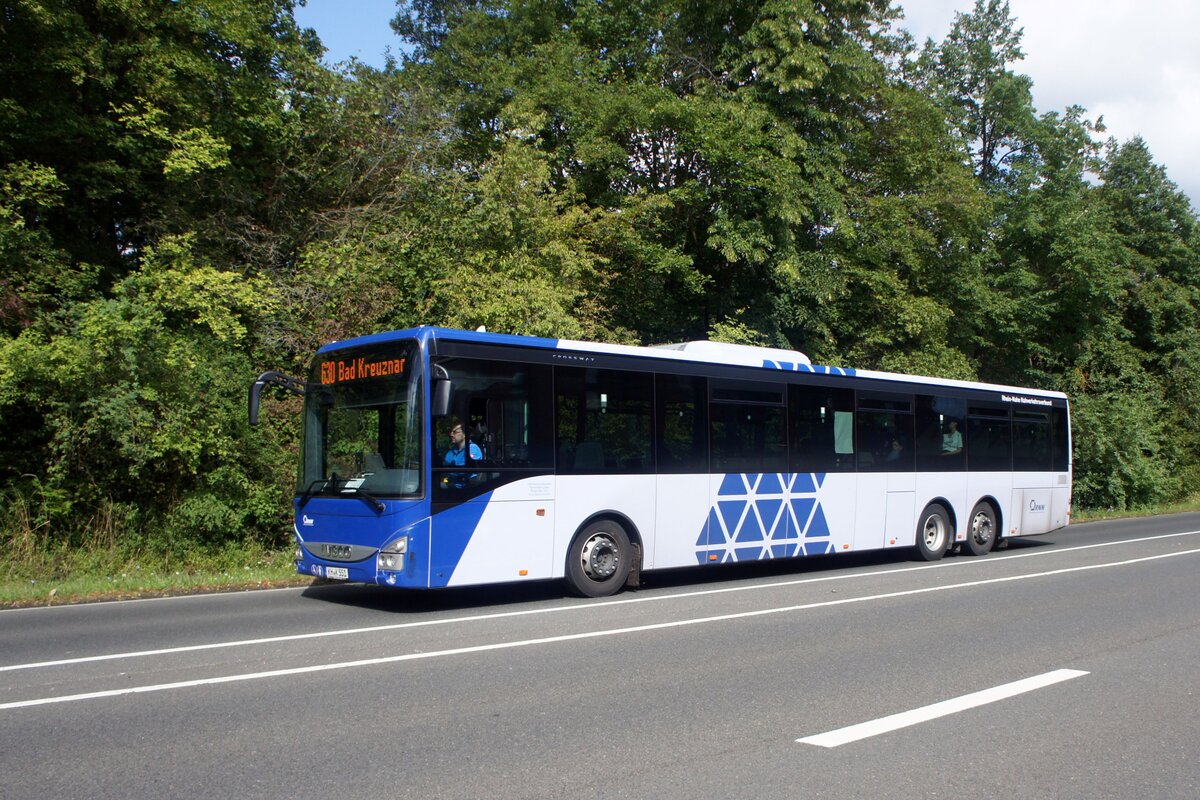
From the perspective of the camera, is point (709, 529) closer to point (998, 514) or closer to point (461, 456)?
point (461, 456)

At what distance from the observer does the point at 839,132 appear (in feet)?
91.1

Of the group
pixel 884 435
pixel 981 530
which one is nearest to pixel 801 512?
pixel 884 435

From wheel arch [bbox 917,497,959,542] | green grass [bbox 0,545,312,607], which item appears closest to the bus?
wheel arch [bbox 917,497,959,542]

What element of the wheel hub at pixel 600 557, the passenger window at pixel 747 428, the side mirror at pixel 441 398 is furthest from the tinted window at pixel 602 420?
the side mirror at pixel 441 398

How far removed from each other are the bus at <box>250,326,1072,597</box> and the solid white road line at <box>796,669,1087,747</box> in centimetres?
537

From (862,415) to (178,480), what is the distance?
430 inches

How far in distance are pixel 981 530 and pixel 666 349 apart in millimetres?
8411

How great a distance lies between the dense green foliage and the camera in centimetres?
1577

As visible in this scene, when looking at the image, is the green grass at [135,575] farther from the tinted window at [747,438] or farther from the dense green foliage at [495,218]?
the tinted window at [747,438]

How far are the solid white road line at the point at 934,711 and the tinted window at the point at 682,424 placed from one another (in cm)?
599

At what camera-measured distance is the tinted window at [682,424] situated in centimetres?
1320

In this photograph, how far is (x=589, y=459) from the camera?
40.4 feet

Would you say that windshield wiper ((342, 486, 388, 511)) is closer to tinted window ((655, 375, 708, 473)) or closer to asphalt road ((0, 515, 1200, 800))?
asphalt road ((0, 515, 1200, 800))

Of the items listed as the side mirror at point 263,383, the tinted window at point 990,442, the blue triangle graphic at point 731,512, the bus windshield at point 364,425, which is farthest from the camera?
the tinted window at point 990,442
